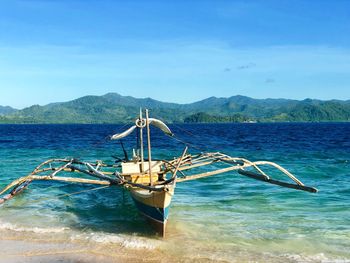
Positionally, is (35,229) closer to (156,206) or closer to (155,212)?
(155,212)

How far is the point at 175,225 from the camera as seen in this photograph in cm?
1444

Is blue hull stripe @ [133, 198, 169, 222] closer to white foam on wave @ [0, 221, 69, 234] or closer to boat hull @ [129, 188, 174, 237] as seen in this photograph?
boat hull @ [129, 188, 174, 237]

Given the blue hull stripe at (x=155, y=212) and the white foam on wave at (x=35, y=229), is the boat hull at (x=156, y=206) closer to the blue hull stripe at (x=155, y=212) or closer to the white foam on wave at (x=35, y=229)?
the blue hull stripe at (x=155, y=212)

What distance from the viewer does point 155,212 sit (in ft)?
42.8

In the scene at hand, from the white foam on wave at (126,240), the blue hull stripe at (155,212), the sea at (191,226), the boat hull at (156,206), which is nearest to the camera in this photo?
the sea at (191,226)

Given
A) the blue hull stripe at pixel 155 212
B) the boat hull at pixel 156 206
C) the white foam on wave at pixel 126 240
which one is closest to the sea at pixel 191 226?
the white foam on wave at pixel 126 240

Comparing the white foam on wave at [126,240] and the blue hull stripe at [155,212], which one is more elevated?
the blue hull stripe at [155,212]

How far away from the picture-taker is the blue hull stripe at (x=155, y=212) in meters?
12.7

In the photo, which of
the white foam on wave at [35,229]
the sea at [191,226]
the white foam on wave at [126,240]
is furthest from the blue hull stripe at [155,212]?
the white foam on wave at [35,229]

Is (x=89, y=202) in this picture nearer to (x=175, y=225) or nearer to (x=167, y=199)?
(x=175, y=225)

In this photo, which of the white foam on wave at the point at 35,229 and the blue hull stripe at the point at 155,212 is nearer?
the blue hull stripe at the point at 155,212

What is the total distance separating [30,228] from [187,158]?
24.3 feet

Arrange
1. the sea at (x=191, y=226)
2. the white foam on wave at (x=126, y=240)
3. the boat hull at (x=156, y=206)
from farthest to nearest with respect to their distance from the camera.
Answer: the boat hull at (x=156, y=206) < the white foam on wave at (x=126, y=240) < the sea at (x=191, y=226)

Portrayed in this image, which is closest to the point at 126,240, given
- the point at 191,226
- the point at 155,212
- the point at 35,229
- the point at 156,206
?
the point at 155,212
